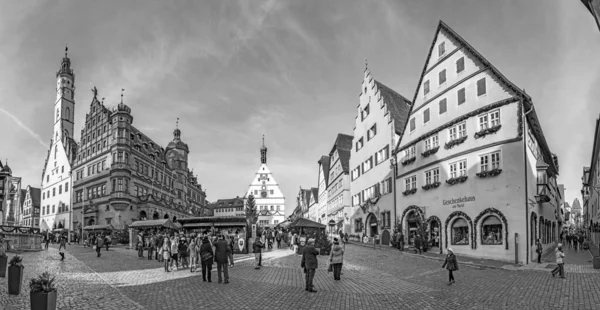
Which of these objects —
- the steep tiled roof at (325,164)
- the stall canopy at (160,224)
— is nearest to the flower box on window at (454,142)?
the stall canopy at (160,224)

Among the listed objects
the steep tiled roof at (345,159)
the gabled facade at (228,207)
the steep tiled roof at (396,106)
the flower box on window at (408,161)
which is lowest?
the gabled facade at (228,207)

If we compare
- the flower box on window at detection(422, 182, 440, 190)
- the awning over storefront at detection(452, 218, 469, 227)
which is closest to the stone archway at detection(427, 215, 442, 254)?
the awning over storefront at detection(452, 218, 469, 227)

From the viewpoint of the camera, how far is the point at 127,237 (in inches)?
1948

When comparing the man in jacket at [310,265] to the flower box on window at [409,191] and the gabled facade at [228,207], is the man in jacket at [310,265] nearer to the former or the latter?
the flower box on window at [409,191]

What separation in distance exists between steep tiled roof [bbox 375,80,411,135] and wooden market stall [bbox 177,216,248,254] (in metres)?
16.8

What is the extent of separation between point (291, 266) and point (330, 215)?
49918 millimetres

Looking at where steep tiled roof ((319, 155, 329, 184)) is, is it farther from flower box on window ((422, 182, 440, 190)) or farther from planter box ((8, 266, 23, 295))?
planter box ((8, 266, 23, 295))

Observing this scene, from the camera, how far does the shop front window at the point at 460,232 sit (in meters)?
30.1

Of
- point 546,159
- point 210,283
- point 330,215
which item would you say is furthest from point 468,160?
point 330,215

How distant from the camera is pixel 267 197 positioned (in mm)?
127562

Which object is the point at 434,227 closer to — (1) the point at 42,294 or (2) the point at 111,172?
(1) the point at 42,294

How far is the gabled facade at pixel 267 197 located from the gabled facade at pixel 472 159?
3575 inches

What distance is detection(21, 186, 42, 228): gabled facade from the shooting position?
10231 cm

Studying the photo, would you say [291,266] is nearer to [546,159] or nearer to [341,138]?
[546,159]
